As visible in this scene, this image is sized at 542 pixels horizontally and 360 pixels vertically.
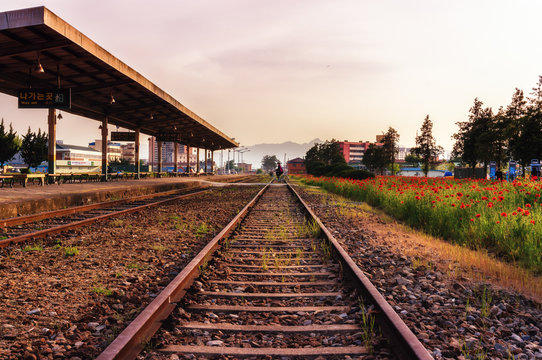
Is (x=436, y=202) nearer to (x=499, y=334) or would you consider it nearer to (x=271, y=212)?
(x=271, y=212)

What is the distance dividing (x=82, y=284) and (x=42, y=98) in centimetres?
1561

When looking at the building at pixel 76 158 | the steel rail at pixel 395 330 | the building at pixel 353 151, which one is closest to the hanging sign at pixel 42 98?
the steel rail at pixel 395 330

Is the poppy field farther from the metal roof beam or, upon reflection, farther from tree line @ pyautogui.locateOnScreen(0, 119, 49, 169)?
tree line @ pyautogui.locateOnScreen(0, 119, 49, 169)

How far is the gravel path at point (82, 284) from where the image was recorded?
2.82 m

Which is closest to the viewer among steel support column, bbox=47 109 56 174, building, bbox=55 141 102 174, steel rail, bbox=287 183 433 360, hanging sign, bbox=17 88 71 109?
steel rail, bbox=287 183 433 360

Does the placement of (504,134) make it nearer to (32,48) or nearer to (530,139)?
(530,139)

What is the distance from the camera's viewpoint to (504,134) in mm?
38562

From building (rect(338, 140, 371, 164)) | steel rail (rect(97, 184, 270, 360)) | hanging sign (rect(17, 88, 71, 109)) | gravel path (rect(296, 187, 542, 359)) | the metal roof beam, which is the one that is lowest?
gravel path (rect(296, 187, 542, 359))

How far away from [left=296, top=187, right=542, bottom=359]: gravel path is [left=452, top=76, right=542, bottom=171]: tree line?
108ft

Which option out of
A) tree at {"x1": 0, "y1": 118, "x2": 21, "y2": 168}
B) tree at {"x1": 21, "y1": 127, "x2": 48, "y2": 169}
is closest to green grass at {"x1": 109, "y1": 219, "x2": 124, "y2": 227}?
tree at {"x1": 0, "y1": 118, "x2": 21, "y2": 168}

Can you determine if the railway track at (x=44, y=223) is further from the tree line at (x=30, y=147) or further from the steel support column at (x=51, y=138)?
the tree line at (x=30, y=147)

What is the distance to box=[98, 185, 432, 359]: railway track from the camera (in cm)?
260

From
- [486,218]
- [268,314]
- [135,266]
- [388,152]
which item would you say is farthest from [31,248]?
[388,152]

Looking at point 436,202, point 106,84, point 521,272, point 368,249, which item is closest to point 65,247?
point 368,249
